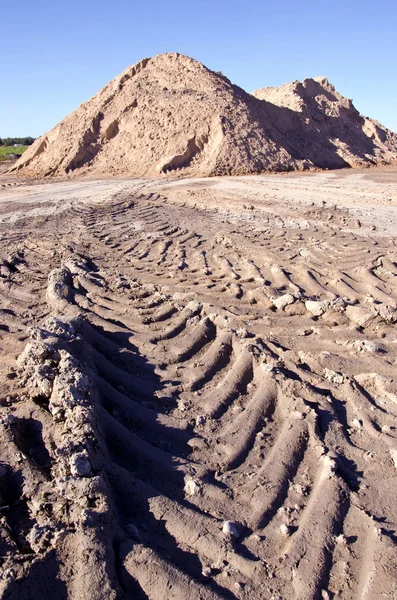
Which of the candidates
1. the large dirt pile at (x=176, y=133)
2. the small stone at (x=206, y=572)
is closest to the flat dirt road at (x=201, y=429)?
the small stone at (x=206, y=572)

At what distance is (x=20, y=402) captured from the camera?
2.59 metres

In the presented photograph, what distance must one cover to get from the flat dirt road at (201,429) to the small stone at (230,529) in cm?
1

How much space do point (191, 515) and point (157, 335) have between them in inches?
69.7

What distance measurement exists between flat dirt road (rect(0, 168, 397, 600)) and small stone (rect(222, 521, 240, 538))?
1 cm

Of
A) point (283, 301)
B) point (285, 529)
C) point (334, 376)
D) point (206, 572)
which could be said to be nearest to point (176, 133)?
point (283, 301)

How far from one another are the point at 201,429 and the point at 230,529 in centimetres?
74

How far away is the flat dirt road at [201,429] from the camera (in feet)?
5.87

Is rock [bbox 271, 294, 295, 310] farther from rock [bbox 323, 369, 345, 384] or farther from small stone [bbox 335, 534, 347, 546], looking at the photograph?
small stone [bbox 335, 534, 347, 546]

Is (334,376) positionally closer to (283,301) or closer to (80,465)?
(283,301)

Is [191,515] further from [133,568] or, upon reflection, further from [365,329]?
[365,329]

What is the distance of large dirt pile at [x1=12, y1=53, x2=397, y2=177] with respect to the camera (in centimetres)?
1595

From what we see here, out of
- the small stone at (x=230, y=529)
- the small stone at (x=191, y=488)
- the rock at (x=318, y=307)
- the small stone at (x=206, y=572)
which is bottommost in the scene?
the small stone at (x=206, y=572)

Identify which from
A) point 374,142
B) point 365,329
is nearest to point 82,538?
point 365,329

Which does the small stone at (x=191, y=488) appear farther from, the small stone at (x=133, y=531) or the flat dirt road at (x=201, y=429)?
the small stone at (x=133, y=531)
